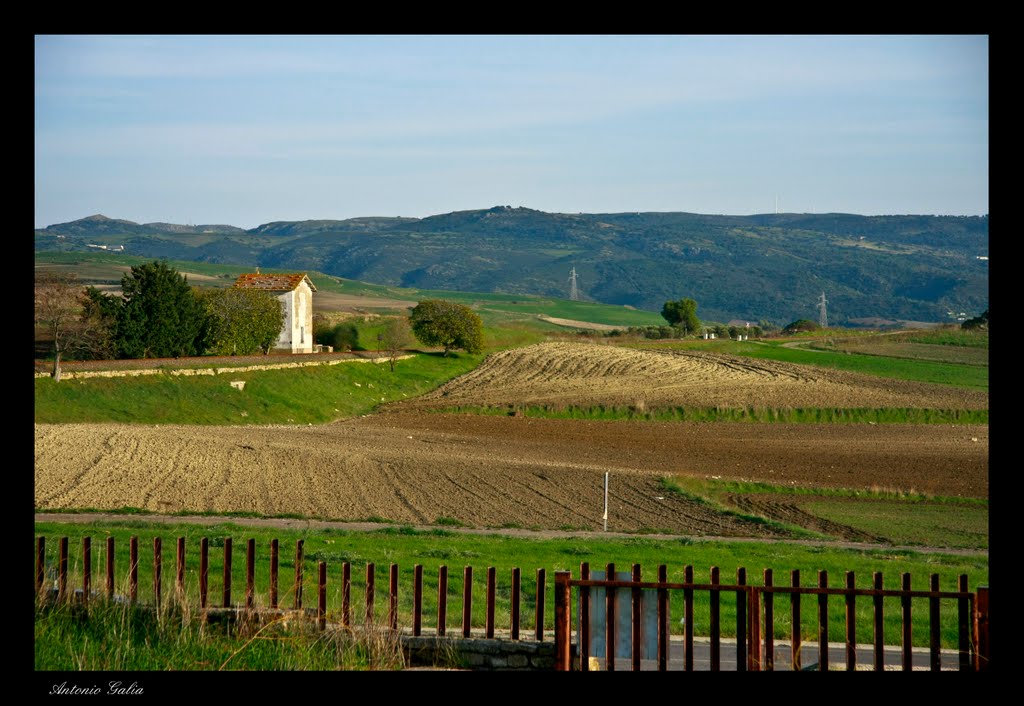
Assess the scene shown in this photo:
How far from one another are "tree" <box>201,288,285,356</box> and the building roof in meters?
2.86

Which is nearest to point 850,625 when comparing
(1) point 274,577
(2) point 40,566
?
(1) point 274,577

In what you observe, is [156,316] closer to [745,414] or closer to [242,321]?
[242,321]

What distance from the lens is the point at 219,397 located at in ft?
157

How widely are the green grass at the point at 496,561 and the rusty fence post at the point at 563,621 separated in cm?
223

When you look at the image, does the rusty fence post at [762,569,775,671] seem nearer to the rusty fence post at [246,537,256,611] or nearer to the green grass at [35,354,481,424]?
the rusty fence post at [246,537,256,611]

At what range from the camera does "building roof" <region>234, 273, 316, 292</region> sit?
73.3 meters

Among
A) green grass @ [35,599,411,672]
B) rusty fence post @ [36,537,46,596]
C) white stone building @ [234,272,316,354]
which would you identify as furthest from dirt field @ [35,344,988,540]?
white stone building @ [234,272,316,354]

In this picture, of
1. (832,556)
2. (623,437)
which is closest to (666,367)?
(623,437)

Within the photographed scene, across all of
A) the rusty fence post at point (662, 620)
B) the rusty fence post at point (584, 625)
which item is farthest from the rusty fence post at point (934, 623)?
the rusty fence post at point (584, 625)

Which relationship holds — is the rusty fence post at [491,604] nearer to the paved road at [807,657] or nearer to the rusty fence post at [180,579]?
the paved road at [807,657]

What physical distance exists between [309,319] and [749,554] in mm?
62568

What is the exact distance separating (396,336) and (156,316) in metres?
24.1

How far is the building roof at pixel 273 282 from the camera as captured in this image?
241 ft
